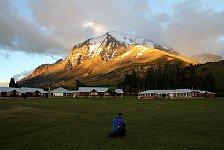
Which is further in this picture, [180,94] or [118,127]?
[180,94]

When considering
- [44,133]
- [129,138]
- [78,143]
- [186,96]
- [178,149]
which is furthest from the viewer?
[186,96]

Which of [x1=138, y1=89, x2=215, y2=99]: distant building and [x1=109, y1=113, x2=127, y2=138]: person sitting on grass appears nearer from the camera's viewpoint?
[x1=109, y1=113, x2=127, y2=138]: person sitting on grass

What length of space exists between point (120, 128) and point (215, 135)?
8.94 m

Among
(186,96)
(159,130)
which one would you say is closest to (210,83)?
(186,96)

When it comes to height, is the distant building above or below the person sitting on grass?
above

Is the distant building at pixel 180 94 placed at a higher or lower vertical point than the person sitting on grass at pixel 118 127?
higher

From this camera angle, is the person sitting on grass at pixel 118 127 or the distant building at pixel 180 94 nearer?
the person sitting on grass at pixel 118 127

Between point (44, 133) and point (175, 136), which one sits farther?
point (44, 133)

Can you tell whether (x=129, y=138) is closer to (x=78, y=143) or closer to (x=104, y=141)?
(x=104, y=141)

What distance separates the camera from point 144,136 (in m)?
30.7

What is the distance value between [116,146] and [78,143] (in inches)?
147

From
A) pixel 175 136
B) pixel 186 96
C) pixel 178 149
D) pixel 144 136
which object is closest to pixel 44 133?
pixel 144 136

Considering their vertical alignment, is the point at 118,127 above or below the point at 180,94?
below

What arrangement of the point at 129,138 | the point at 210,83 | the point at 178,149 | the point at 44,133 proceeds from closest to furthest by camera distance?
the point at 178,149 → the point at 129,138 → the point at 44,133 → the point at 210,83
